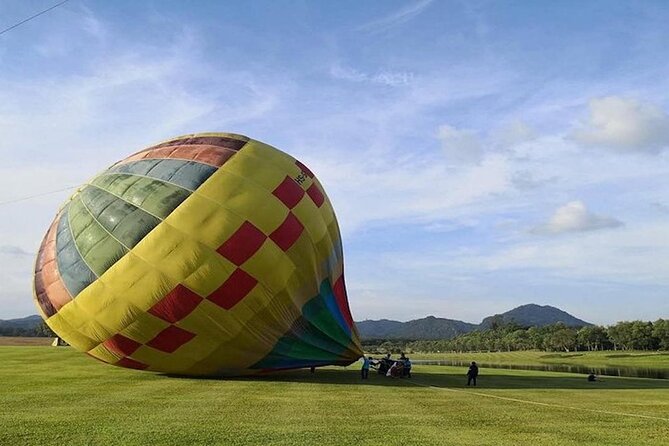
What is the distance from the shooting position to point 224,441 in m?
10.7

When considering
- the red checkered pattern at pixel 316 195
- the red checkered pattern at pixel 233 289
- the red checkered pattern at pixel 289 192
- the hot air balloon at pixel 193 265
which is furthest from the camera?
the red checkered pattern at pixel 316 195

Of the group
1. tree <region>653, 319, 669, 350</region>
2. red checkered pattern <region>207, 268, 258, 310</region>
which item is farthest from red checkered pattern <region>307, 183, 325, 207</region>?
tree <region>653, 319, 669, 350</region>

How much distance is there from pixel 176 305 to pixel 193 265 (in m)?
1.51

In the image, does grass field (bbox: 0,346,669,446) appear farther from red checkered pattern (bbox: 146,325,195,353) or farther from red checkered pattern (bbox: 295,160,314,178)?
red checkered pattern (bbox: 295,160,314,178)

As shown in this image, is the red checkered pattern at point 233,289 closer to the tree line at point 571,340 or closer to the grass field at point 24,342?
the grass field at point 24,342

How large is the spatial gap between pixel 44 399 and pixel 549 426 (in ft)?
43.0

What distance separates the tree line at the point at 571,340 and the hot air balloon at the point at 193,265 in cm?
8016

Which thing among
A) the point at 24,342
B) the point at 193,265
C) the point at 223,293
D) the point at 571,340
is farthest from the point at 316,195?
the point at 571,340

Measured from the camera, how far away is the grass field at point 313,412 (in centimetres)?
1133

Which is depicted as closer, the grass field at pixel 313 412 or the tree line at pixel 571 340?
the grass field at pixel 313 412

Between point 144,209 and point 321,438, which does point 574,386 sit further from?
point 144,209

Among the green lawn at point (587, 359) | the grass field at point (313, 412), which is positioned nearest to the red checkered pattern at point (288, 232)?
the grass field at point (313, 412)

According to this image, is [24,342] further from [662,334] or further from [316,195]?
[662,334]

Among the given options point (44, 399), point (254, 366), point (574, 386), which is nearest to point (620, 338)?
point (574, 386)
